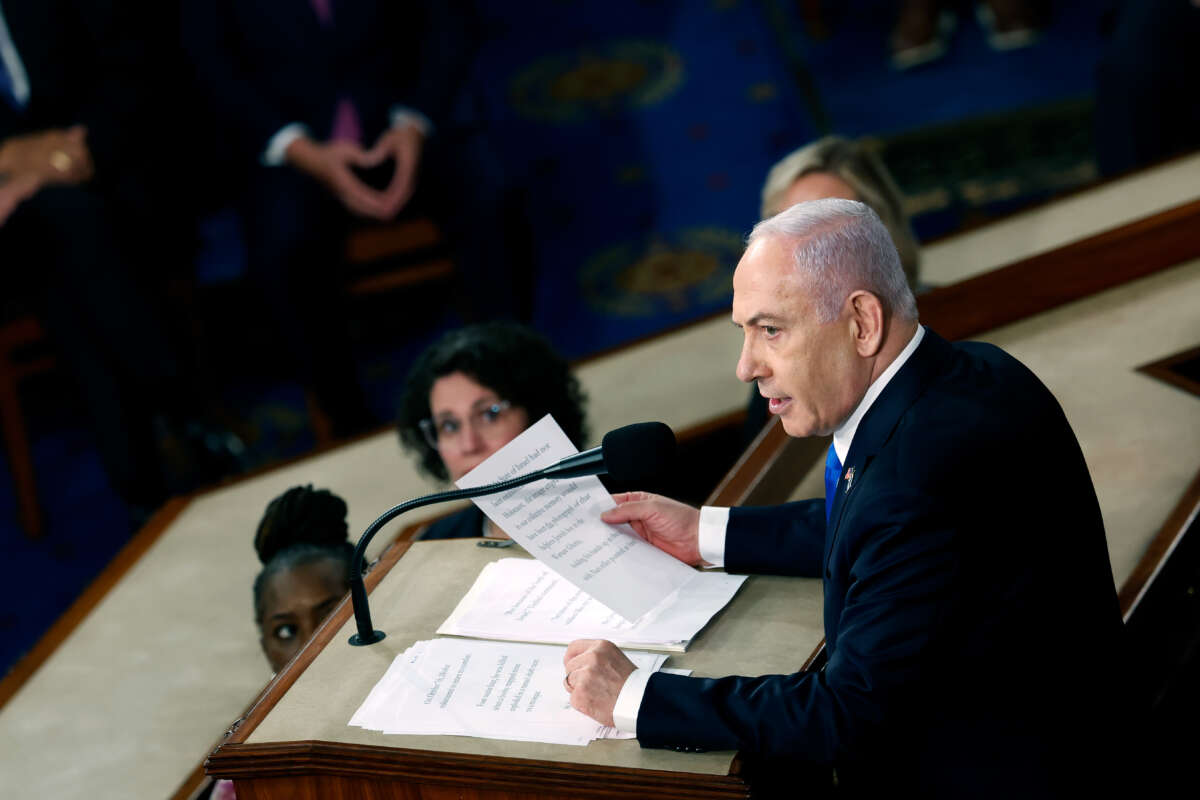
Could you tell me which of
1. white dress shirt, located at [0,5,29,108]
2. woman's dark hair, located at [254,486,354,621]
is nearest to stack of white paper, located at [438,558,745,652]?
woman's dark hair, located at [254,486,354,621]

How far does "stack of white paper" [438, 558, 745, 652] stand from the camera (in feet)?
5.76

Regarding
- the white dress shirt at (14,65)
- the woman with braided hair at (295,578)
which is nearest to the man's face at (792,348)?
the woman with braided hair at (295,578)

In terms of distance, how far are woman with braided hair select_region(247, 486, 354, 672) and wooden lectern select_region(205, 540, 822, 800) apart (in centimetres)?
53

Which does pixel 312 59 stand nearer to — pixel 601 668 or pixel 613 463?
pixel 613 463

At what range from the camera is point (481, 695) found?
1.68m

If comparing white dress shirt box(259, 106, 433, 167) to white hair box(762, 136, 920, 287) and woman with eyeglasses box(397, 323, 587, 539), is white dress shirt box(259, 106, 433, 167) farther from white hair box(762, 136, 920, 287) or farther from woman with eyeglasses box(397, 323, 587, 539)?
→ white hair box(762, 136, 920, 287)

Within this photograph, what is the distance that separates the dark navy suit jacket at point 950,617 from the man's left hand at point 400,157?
2.69 meters

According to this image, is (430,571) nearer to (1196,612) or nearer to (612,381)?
(1196,612)

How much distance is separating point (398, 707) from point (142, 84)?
306 centimetres

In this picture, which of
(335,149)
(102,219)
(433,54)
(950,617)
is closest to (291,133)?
(335,149)

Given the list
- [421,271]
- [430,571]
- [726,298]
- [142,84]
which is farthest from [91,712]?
[726,298]

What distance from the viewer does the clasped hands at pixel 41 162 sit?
4004 millimetres

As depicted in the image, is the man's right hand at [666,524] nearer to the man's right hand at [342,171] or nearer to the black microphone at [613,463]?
the black microphone at [613,463]

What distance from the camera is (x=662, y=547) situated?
194 cm
